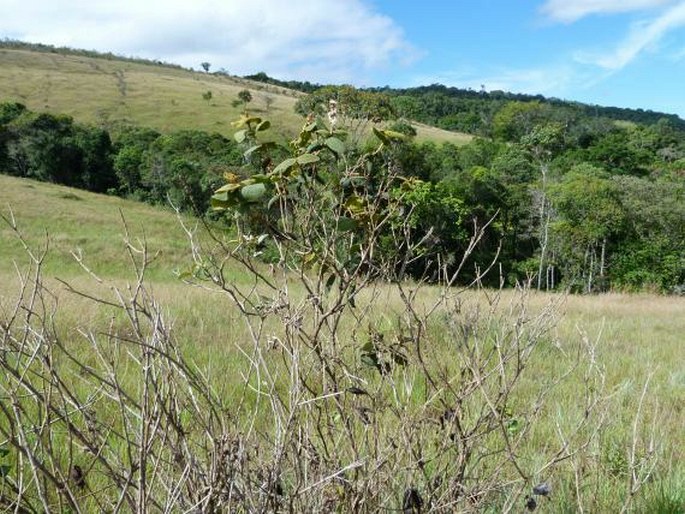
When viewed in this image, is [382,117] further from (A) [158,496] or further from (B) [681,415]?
(B) [681,415]

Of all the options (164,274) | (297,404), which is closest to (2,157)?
(164,274)

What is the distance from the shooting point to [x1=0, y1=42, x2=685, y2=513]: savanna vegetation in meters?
1.41

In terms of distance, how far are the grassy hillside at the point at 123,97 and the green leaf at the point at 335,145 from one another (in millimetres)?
60462

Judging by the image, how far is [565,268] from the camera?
141 feet

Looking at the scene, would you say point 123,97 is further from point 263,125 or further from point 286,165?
point 286,165

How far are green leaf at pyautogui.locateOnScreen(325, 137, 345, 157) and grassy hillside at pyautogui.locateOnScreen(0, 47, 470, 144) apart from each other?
198ft

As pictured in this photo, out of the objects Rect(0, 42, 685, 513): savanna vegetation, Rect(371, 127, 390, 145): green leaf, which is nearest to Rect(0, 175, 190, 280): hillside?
Rect(0, 42, 685, 513): savanna vegetation

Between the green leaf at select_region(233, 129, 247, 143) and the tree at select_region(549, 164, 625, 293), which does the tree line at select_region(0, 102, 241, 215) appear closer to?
the tree at select_region(549, 164, 625, 293)

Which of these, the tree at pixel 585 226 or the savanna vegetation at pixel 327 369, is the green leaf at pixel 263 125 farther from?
the tree at pixel 585 226

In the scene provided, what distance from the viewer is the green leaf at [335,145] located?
1.62m

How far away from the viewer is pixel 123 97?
8138 cm

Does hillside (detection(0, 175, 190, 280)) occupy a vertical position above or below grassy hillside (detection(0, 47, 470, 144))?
below

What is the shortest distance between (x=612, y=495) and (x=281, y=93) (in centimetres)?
10638

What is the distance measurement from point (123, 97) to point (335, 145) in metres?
86.7
